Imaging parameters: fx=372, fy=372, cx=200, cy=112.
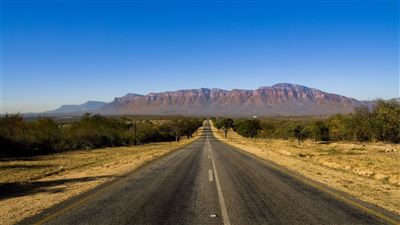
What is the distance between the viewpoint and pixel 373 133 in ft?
198

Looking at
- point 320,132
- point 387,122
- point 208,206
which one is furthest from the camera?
point 320,132

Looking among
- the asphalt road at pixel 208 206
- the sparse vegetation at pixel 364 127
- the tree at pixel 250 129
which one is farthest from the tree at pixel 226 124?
the asphalt road at pixel 208 206

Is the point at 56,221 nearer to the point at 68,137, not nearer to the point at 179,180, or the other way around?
the point at 179,180

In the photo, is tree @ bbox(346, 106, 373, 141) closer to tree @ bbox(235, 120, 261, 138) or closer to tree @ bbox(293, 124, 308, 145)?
Result: tree @ bbox(293, 124, 308, 145)

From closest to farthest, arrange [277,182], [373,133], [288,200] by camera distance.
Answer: [288,200], [277,182], [373,133]

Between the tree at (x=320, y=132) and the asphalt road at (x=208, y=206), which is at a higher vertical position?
the asphalt road at (x=208, y=206)

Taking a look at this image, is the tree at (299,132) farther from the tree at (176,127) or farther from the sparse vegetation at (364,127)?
the tree at (176,127)

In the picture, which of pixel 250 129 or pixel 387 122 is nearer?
pixel 387 122

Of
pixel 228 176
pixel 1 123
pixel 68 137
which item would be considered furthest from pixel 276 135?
pixel 228 176

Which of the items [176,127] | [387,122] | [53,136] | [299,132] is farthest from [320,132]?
[53,136]

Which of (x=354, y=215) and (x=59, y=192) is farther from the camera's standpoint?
(x=59, y=192)

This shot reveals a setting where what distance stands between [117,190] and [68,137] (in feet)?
173

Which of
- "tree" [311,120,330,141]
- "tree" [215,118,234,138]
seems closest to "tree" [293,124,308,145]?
"tree" [311,120,330,141]

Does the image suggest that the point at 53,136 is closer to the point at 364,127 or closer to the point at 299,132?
the point at 299,132
